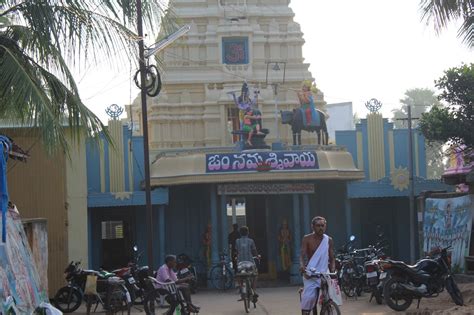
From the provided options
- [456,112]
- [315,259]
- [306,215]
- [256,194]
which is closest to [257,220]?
[256,194]

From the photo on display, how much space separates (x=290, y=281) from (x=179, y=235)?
3.67 metres

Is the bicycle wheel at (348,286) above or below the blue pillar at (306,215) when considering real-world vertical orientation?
below

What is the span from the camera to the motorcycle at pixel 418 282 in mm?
15469

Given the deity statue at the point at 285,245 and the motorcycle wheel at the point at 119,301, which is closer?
the motorcycle wheel at the point at 119,301

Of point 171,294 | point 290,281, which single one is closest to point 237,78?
point 290,281

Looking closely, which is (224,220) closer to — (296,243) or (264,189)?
(264,189)

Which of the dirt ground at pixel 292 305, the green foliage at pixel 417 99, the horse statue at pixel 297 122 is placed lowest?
the dirt ground at pixel 292 305

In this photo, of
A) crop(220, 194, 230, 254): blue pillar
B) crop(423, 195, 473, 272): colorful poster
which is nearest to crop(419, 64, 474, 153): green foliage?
crop(423, 195, 473, 272): colorful poster

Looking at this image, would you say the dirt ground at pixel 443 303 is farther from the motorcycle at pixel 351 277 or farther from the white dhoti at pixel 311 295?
the white dhoti at pixel 311 295

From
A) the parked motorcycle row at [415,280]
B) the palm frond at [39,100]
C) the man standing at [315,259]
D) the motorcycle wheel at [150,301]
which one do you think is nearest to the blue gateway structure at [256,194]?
the parked motorcycle row at [415,280]

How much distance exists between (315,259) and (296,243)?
1196 cm

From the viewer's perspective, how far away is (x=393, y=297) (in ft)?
50.9

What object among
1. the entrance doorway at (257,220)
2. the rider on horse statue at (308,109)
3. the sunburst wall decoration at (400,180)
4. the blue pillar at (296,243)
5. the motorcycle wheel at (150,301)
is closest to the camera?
the motorcycle wheel at (150,301)

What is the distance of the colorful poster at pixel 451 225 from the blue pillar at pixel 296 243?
3.42 meters
